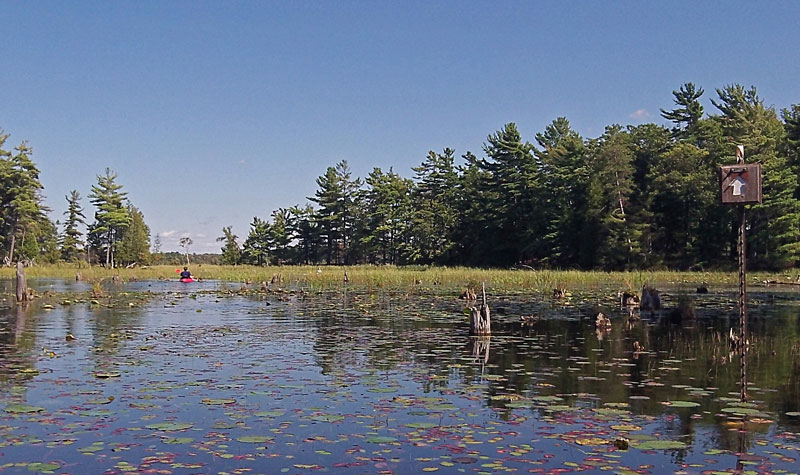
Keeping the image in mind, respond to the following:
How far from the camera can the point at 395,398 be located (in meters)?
8.80

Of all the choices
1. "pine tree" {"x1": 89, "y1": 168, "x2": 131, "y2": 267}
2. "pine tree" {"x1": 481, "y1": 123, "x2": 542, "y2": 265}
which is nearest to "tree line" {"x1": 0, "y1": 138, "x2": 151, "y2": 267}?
"pine tree" {"x1": 89, "y1": 168, "x2": 131, "y2": 267}

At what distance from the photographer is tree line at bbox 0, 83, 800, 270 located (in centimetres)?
4800

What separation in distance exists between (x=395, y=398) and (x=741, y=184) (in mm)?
5620

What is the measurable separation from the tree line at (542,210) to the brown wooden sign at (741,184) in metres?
34.9

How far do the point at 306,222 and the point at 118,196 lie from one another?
64.2 ft

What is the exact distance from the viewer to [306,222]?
266ft

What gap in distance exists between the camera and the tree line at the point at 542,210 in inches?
1890

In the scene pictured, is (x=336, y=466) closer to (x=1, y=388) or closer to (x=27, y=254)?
(x=1, y=388)

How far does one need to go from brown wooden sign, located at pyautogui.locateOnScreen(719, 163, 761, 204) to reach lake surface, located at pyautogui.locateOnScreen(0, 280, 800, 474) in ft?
8.08

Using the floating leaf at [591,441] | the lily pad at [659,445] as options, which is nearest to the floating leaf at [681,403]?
the lily pad at [659,445]

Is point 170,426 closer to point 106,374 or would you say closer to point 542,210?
point 106,374

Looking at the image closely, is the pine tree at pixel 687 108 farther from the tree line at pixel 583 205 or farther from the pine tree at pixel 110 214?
the pine tree at pixel 110 214

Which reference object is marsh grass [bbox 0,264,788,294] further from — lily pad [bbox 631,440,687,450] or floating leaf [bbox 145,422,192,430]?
lily pad [bbox 631,440,687,450]

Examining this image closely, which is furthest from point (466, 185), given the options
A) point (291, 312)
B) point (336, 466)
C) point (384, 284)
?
point (336, 466)
